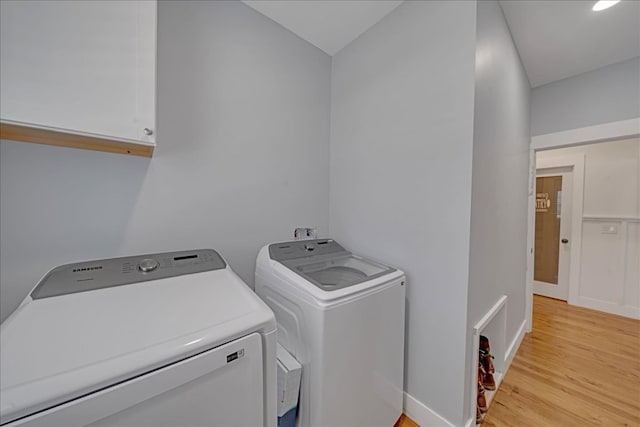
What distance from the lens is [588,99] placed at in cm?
Result: 212

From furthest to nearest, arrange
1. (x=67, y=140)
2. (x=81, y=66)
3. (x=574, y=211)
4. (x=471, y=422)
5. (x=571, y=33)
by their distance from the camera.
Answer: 1. (x=574, y=211)
2. (x=571, y=33)
3. (x=471, y=422)
4. (x=67, y=140)
5. (x=81, y=66)

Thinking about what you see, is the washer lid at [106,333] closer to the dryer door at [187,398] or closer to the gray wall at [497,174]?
the dryer door at [187,398]

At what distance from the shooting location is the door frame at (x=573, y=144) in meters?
1.93

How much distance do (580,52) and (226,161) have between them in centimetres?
288

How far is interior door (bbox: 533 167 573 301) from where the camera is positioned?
11.0 ft

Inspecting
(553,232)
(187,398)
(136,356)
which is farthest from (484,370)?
(553,232)

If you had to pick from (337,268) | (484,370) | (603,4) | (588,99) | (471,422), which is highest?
(603,4)

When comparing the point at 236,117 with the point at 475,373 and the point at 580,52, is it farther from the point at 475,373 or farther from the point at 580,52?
the point at 580,52

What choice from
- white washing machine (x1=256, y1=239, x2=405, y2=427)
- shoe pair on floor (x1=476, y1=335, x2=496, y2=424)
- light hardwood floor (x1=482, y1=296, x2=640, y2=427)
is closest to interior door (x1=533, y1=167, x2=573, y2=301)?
light hardwood floor (x1=482, y1=296, x2=640, y2=427)

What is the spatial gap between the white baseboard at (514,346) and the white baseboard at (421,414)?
0.97 m

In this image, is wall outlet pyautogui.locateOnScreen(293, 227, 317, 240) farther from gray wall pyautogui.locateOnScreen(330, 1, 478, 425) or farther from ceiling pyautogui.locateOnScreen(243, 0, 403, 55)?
ceiling pyautogui.locateOnScreen(243, 0, 403, 55)

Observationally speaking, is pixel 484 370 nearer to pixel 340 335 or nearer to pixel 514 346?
pixel 514 346

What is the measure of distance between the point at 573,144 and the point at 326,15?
2497 millimetres

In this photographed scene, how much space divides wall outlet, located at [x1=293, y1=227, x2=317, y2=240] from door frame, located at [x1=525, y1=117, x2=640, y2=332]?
2.20m
